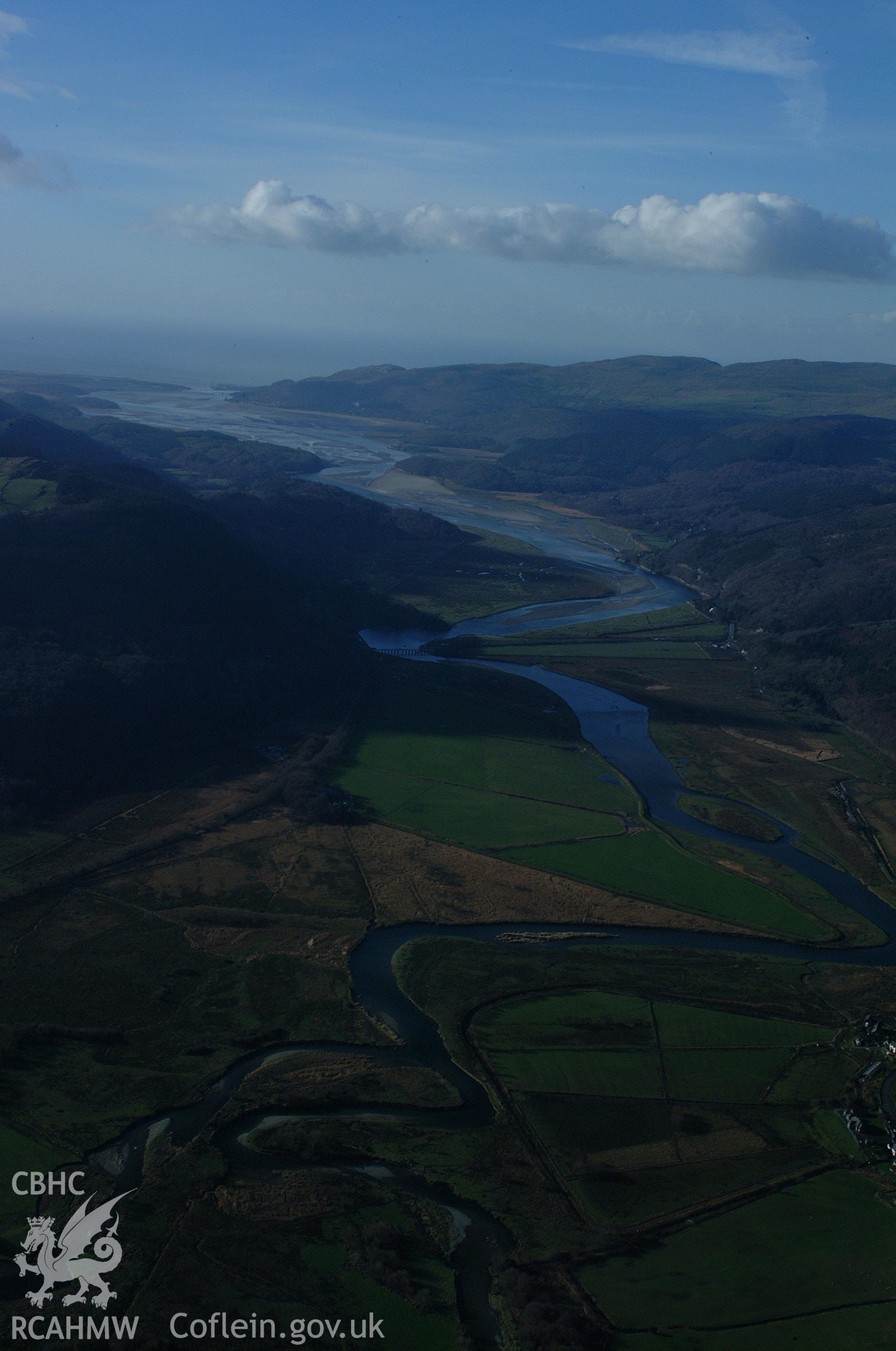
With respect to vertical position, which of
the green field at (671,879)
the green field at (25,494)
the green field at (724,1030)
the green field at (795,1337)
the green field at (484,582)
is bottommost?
the green field at (795,1337)

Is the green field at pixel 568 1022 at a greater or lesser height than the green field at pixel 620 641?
lesser

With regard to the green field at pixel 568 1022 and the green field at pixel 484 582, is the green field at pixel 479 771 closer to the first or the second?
the green field at pixel 568 1022

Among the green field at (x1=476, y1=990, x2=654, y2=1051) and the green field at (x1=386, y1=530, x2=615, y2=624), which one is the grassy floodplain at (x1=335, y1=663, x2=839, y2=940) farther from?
the green field at (x1=386, y1=530, x2=615, y2=624)

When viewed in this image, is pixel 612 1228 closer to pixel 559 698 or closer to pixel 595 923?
pixel 595 923

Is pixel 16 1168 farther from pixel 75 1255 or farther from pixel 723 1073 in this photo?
pixel 723 1073

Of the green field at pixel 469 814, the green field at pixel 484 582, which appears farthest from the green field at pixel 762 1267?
the green field at pixel 484 582

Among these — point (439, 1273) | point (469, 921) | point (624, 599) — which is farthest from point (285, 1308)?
point (624, 599)

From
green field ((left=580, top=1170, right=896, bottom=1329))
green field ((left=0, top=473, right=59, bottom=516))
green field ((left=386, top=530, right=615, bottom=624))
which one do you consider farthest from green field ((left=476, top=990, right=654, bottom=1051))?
green field ((left=386, top=530, right=615, bottom=624))

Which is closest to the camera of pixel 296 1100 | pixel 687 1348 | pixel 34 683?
pixel 687 1348
